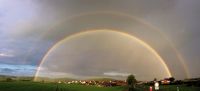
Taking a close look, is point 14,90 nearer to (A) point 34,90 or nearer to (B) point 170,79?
(A) point 34,90

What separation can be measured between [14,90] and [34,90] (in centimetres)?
521

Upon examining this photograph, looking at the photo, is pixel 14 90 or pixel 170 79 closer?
pixel 14 90

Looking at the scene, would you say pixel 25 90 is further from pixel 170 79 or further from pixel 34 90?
pixel 170 79

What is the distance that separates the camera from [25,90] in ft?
293

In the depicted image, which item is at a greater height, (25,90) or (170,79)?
(170,79)

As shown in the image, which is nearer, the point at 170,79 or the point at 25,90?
the point at 25,90

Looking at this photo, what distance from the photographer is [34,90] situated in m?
89.1

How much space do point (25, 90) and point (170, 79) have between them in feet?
351

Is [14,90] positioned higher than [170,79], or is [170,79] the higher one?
[170,79]

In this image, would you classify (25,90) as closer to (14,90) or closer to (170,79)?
(14,90)

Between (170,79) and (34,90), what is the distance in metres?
106

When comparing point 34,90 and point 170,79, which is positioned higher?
point 170,79

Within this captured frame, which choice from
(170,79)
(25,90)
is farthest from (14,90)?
(170,79)

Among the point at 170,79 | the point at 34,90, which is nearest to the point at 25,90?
the point at 34,90
